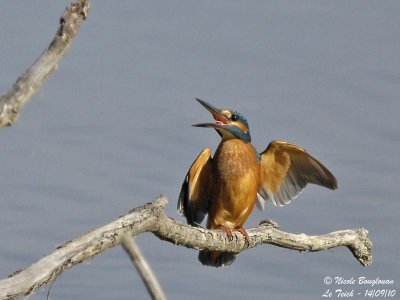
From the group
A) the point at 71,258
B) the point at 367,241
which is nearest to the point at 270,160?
the point at 367,241

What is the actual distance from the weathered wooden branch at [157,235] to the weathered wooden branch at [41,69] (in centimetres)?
51

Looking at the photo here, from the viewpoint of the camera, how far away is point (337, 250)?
22.6 feet

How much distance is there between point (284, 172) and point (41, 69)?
2.45m

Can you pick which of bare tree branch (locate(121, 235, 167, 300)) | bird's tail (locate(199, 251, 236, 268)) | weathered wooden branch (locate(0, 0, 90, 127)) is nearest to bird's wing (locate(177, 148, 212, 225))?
bird's tail (locate(199, 251, 236, 268))

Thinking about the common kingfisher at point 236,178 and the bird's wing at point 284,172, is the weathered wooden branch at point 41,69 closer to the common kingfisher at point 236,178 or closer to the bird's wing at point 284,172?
the common kingfisher at point 236,178

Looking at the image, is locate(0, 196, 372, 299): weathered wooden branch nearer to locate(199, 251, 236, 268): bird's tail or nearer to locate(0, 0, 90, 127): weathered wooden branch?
locate(199, 251, 236, 268): bird's tail

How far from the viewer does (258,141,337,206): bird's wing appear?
5664mm

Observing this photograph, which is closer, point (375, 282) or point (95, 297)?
point (95, 297)

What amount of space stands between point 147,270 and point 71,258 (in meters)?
0.96

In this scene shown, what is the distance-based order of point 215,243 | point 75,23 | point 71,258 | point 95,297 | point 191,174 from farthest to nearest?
point 95,297 < point 191,174 < point 215,243 < point 71,258 < point 75,23

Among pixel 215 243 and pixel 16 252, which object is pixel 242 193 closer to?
pixel 215 243

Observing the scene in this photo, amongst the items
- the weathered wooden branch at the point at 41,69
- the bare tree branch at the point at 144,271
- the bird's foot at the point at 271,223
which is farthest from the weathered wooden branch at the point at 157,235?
the bare tree branch at the point at 144,271

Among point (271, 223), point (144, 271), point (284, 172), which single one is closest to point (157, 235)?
point (271, 223)

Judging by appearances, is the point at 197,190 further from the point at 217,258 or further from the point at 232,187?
the point at 217,258
